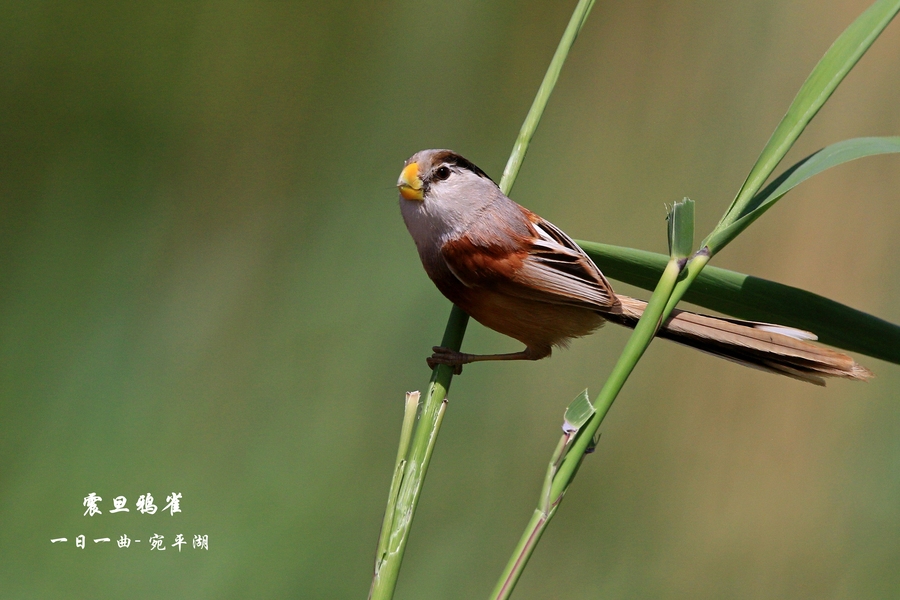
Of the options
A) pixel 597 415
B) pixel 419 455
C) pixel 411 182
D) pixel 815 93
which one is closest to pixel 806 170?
pixel 815 93

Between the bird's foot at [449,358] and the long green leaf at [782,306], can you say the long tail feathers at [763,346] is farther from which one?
the bird's foot at [449,358]

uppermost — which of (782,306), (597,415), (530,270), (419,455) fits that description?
(530,270)

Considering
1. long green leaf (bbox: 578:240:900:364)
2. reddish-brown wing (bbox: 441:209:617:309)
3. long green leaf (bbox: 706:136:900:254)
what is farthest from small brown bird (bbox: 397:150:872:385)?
long green leaf (bbox: 706:136:900:254)

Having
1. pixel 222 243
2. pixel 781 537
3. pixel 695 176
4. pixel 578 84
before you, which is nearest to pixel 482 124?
pixel 578 84

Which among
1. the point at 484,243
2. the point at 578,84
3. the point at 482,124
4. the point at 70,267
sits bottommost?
the point at 70,267

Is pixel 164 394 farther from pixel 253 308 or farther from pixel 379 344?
pixel 379 344

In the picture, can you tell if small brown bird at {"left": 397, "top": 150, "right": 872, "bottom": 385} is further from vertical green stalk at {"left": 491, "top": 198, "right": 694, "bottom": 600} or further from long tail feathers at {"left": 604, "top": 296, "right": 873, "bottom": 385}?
vertical green stalk at {"left": 491, "top": 198, "right": 694, "bottom": 600}

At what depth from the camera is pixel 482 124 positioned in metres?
2.60

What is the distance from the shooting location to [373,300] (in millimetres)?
2279

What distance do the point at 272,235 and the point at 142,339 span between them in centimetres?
58

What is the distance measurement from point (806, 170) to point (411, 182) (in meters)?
0.84

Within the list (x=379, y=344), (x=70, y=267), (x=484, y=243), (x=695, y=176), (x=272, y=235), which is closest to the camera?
(x=484, y=243)

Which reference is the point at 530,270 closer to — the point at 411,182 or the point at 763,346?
the point at 411,182

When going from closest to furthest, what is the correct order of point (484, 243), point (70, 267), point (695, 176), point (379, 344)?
point (484, 243) < point (70, 267) < point (379, 344) < point (695, 176)
